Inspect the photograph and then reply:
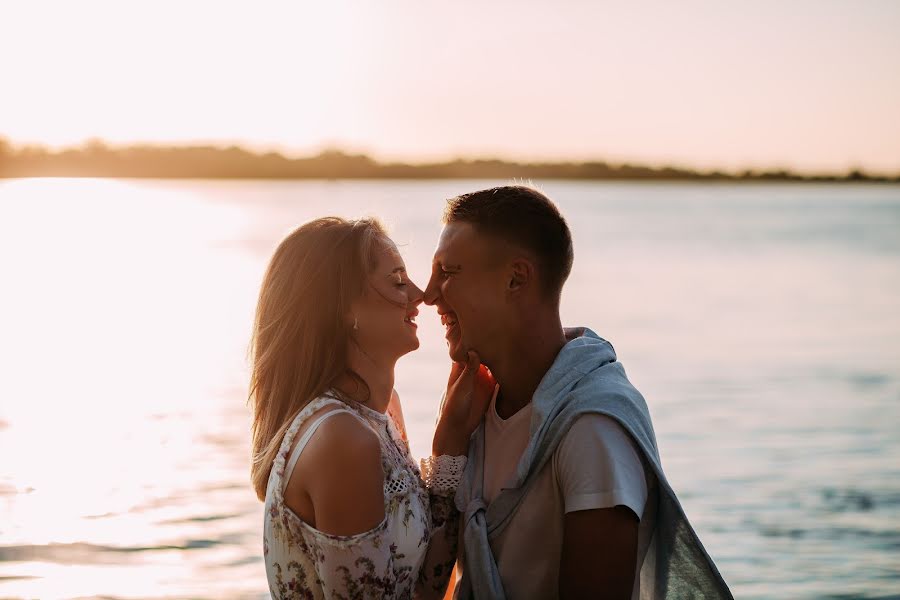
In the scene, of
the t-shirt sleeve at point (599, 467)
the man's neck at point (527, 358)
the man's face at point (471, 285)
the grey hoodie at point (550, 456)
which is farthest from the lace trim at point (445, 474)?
the t-shirt sleeve at point (599, 467)

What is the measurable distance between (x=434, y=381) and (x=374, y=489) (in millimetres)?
11975

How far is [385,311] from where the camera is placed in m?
3.96

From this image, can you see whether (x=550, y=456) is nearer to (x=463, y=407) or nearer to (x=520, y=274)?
(x=463, y=407)

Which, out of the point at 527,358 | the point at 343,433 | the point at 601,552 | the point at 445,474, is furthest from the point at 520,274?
the point at 601,552

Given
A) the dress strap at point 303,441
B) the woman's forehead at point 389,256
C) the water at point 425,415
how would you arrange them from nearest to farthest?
the dress strap at point 303,441, the woman's forehead at point 389,256, the water at point 425,415

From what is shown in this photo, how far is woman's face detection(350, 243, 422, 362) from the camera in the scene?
3945 mm

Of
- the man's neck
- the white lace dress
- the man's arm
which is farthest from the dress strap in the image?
the man's arm

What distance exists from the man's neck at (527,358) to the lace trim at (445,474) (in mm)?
250

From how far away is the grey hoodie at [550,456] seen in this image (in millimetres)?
3709

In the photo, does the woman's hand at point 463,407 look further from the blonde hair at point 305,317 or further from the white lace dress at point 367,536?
the blonde hair at point 305,317

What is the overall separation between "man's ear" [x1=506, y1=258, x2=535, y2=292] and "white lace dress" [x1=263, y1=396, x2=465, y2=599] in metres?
0.61

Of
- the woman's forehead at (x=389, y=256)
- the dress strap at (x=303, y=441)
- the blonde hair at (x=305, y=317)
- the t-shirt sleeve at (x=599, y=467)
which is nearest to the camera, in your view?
the t-shirt sleeve at (x=599, y=467)

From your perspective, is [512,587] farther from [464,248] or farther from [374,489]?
[464,248]

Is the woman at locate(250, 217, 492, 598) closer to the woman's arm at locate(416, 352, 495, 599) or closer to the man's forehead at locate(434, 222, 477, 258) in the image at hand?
the woman's arm at locate(416, 352, 495, 599)
